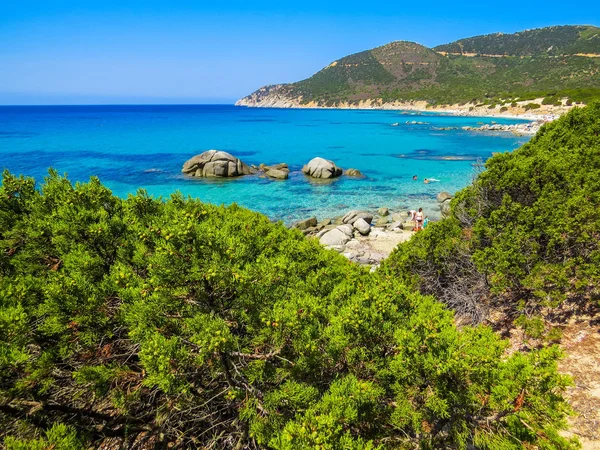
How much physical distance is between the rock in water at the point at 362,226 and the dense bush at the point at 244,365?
47.9ft

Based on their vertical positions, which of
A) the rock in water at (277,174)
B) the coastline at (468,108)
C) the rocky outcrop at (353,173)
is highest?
the coastline at (468,108)

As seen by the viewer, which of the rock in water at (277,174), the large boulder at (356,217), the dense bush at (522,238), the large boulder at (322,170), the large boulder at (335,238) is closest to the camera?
the dense bush at (522,238)

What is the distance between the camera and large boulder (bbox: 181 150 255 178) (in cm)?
3472

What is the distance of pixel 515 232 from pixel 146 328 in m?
8.15

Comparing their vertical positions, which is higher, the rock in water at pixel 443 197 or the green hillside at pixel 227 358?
the green hillside at pixel 227 358

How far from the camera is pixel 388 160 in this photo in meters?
42.8

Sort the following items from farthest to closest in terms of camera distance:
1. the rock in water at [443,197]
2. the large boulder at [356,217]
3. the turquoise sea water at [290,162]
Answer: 1. the turquoise sea water at [290,162]
2. the rock in water at [443,197]
3. the large boulder at [356,217]

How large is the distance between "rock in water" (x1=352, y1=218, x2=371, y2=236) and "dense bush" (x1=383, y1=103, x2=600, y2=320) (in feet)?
32.4

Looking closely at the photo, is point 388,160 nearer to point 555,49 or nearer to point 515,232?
point 515,232

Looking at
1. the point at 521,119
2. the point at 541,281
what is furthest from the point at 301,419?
the point at 521,119

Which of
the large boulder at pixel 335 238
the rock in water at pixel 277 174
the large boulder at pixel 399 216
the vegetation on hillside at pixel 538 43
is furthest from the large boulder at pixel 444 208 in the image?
the vegetation on hillside at pixel 538 43

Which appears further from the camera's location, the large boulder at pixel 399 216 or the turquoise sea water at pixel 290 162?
the turquoise sea water at pixel 290 162

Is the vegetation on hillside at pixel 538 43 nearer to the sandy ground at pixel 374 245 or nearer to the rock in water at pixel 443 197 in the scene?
the rock in water at pixel 443 197

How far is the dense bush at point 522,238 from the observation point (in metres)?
7.57
